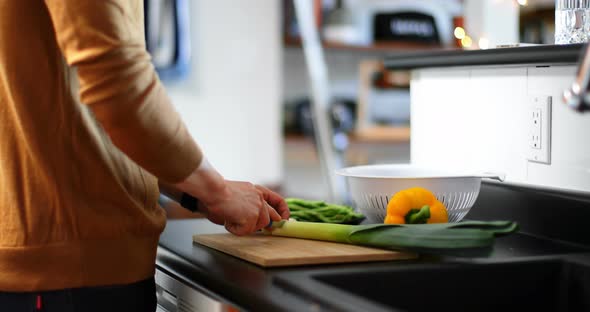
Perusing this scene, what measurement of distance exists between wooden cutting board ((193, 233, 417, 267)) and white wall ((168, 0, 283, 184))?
7.92 feet

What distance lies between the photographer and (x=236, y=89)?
3789 mm

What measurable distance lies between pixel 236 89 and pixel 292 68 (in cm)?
74

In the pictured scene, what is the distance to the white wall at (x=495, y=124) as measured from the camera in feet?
4.48

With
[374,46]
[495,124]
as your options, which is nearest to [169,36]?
[374,46]

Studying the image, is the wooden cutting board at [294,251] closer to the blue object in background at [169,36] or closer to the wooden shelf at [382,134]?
the blue object in background at [169,36]

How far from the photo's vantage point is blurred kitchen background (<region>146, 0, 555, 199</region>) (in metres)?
3.61

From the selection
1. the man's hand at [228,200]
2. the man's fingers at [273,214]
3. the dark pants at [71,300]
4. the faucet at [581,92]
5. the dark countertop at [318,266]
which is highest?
the faucet at [581,92]

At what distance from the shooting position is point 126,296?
1.15m

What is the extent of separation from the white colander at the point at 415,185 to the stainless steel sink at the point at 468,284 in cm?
22

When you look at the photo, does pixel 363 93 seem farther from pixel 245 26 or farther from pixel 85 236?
pixel 85 236

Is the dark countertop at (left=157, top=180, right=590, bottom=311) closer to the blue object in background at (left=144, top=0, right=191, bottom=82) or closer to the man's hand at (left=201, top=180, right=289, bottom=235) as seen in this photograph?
the man's hand at (left=201, top=180, right=289, bottom=235)

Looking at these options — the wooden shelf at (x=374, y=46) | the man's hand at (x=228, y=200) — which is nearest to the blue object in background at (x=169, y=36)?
the wooden shelf at (x=374, y=46)

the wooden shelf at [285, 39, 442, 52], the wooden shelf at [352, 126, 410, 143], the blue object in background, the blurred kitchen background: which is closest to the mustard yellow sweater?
the blurred kitchen background

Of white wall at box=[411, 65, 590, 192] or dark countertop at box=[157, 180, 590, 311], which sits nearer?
dark countertop at box=[157, 180, 590, 311]
